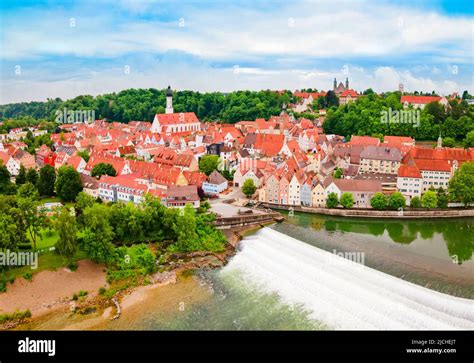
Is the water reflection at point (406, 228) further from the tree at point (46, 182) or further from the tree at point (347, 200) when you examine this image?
the tree at point (46, 182)

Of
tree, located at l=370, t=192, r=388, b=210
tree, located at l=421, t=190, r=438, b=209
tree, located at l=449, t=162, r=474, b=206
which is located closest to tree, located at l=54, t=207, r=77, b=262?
tree, located at l=370, t=192, r=388, b=210

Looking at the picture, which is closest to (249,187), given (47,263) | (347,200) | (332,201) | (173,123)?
(332,201)

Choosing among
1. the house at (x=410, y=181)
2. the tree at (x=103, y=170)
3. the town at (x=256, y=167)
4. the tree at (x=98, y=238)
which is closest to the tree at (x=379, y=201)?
the town at (x=256, y=167)

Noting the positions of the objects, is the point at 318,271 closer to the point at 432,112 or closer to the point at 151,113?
the point at 432,112

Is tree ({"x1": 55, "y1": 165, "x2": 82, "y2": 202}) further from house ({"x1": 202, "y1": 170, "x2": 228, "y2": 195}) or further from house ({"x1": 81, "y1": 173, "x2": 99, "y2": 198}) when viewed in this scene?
house ({"x1": 202, "y1": 170, "x2": 228, "y2": 195})

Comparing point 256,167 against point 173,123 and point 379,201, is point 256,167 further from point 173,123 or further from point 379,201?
point 173,123

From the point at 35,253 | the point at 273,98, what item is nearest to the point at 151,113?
the point at 273,98
